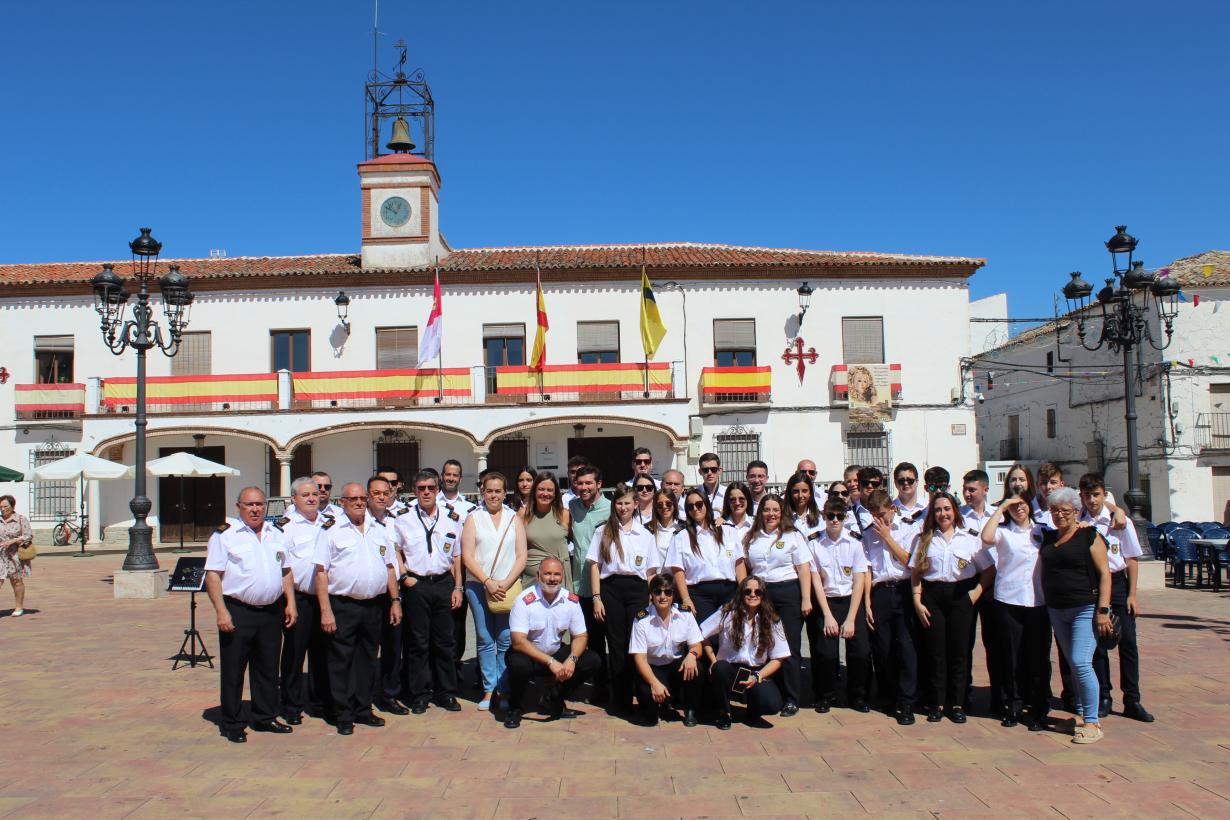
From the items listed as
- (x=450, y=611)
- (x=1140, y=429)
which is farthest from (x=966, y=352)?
(x=450, y=611)

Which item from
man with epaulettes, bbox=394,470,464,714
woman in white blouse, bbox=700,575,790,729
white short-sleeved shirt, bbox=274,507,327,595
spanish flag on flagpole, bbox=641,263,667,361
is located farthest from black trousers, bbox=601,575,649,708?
spanish flag on flagpole, bbox=641,263,667,361

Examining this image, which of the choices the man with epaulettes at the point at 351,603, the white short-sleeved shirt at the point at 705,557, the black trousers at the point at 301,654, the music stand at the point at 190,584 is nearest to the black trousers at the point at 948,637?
the white short-sleeved shirt at the point at 705,557

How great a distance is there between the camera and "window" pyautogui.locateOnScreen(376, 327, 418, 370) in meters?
24.8

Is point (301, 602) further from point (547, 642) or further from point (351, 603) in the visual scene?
point (547, 642)

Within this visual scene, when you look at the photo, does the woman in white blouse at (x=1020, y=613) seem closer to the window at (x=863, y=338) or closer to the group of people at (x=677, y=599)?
the group of people at (x=677, y=599)

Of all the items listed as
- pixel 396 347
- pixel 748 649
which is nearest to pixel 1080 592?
pixel 748 649

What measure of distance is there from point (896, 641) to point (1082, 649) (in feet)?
3.83

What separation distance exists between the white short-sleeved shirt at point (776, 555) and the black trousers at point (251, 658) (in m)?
3.20

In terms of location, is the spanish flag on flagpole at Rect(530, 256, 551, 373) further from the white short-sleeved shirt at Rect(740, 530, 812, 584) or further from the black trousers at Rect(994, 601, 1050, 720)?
the black trousers at Rect(994, 601, 1050, 720)

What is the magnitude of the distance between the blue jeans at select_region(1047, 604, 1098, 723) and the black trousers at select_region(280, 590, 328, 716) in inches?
190

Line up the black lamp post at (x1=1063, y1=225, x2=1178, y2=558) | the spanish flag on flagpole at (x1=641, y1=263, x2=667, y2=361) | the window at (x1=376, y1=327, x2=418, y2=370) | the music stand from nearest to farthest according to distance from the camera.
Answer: the music stand
the black lamp post at (x1=1063, y1=225, x2=1178, y2=558)
the spanish flag on flagpole at (x1=641, y1=263, x2=667, y2=361)
the window at (x1=376, y1=327, x2=418, y2=370)

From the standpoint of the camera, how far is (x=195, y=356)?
24984 mm

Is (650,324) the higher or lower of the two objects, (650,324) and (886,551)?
the higher

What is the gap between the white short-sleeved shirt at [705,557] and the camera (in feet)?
22.3
